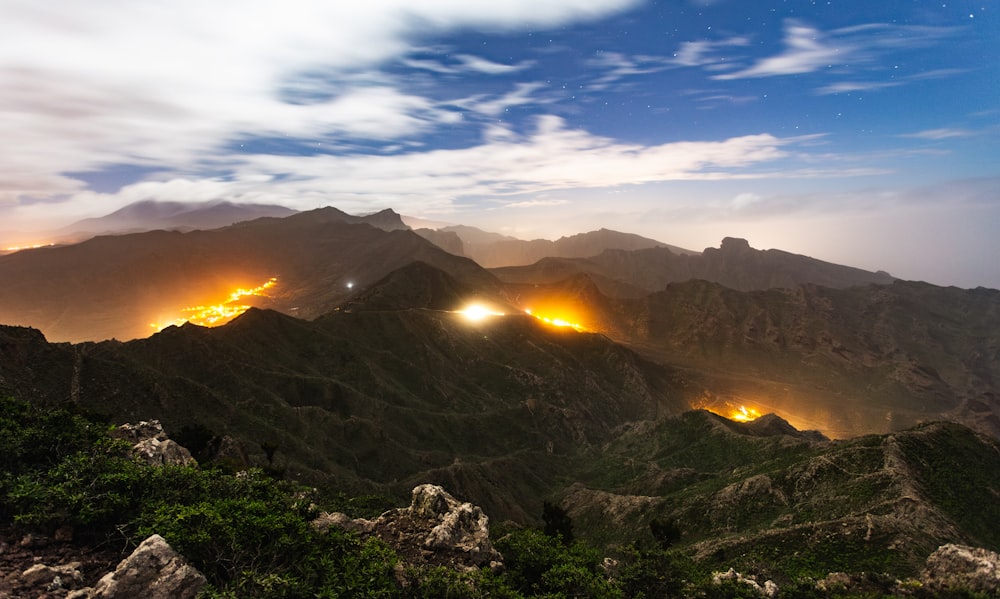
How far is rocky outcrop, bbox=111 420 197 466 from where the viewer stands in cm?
3077

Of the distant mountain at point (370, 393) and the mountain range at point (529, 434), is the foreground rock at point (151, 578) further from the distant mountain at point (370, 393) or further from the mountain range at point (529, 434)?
the distant mountain at point (370, 393)

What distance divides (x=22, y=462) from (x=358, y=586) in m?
19.6

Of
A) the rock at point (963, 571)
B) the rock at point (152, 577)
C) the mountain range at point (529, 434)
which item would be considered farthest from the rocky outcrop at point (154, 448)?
the rock at point (963, 571)

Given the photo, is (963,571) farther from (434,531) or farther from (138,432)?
(138,432)

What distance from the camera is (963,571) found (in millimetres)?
32469

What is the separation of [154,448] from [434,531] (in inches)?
897

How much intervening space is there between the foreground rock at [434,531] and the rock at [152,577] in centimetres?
1118

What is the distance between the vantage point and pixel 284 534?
21.5 metres

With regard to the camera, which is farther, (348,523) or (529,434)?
(529,434)

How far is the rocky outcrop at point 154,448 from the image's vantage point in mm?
30766

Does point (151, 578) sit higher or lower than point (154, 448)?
higher

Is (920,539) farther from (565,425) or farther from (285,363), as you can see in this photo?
(285,363)

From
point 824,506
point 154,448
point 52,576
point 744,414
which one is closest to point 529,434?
point 824,506

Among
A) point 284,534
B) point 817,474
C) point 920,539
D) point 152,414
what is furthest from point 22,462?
point 817,474
